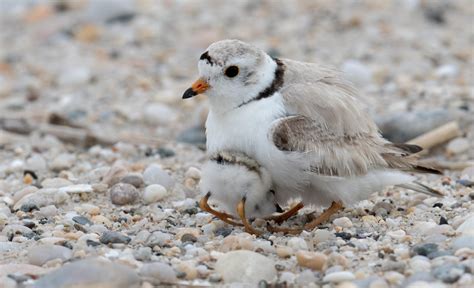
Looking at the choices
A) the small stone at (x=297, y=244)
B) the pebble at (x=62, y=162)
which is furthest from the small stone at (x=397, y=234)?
the pebble at (x=62, y=162)

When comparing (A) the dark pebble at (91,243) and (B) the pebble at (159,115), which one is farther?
(B) the pebble at (159,115)

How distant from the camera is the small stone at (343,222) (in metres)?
4.27

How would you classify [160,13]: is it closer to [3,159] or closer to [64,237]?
[3,159]

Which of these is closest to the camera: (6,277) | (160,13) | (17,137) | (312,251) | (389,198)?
(6,277)

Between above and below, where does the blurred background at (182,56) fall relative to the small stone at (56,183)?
above

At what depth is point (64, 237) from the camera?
4004 millimetres

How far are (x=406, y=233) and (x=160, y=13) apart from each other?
5.88 metres

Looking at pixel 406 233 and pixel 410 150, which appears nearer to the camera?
pixel 406 233

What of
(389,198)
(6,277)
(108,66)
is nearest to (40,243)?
(6,277)

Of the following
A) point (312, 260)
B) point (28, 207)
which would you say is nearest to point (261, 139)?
point (312, 260)

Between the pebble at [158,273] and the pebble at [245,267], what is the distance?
200 mm

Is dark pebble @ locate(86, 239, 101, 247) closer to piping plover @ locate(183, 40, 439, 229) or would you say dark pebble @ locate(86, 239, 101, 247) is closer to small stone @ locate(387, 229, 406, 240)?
piping plover @ locate(183, 40, 439, 229)

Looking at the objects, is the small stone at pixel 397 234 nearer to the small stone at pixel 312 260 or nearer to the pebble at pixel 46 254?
the small stone at pixel 312 260

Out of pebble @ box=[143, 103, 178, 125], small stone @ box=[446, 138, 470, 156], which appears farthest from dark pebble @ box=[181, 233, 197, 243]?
pebble @ box=[143, 103, 178, 125]
